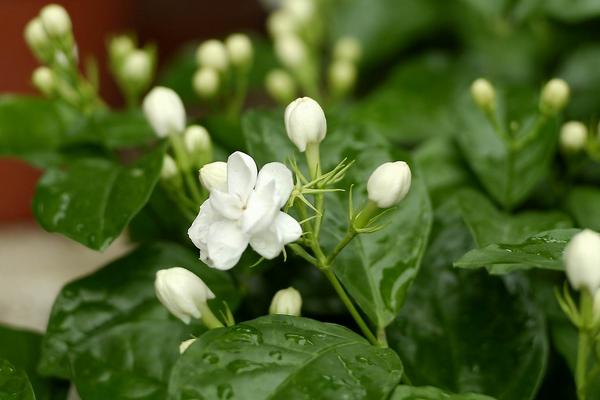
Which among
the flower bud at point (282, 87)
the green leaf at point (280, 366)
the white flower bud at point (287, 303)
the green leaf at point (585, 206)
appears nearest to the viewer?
the green leaf at point (280, 366)

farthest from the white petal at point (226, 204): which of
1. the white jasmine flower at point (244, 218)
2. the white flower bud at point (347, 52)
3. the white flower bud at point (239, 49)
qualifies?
the white flower bud at point (347, 52)

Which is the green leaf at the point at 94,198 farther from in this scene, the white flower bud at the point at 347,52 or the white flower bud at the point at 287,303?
the white flower bud at the point at 347,52

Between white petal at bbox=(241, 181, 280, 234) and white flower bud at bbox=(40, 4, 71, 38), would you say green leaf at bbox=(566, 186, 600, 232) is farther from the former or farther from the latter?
white flower bud at bbox=(40, 4, 71, 38)

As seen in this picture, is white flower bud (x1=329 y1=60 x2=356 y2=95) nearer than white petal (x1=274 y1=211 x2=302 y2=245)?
No

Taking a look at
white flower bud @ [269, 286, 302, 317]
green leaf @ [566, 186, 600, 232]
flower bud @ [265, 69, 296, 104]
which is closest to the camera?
white flower bud @ [269, 286, 302, 317]

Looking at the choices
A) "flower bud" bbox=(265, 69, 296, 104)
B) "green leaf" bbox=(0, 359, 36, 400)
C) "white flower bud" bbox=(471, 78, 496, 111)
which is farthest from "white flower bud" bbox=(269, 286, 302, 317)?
"flower bud" bbox=(265, 69, 296, 104)
